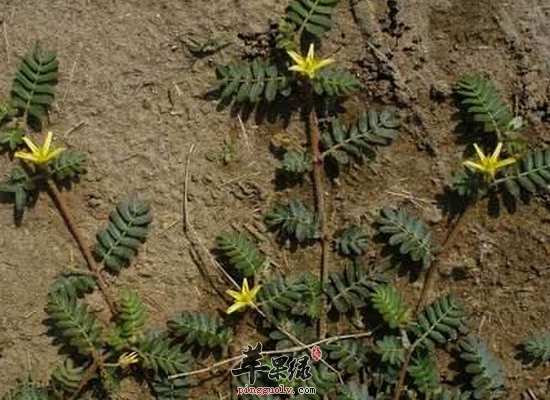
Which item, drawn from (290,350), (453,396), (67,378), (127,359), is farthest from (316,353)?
(67,378)

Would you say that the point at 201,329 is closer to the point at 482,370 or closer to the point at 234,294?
the point at 234,294

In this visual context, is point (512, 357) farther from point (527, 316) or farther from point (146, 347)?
point (146, 347)

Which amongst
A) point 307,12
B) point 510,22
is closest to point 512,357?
point 510,22

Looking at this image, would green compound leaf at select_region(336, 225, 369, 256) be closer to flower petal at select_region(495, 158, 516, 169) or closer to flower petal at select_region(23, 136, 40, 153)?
flower petal at select_region(495, 158, 516, 169)

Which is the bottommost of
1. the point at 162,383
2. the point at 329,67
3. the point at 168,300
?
the point at 162,383

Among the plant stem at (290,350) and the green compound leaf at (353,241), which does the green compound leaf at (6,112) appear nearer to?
the plant stem at (290,350)

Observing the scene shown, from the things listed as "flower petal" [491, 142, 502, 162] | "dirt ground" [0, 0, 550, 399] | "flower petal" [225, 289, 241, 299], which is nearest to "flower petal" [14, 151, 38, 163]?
"dirt ground" [0, 0, 550, 399]
